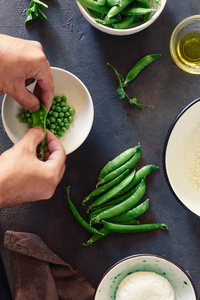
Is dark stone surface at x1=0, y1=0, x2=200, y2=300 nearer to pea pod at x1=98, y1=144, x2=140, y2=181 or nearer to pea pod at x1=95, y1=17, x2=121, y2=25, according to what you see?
pea pod at x1=98, y1=144, x2=140, y2=181

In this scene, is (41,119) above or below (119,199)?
above

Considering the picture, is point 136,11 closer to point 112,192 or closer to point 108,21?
point 108,21

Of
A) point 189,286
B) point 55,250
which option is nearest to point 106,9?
point 55,250

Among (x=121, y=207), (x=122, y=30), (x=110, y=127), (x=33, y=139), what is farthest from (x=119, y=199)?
(x=122, y=30)

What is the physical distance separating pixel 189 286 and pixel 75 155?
0.79m

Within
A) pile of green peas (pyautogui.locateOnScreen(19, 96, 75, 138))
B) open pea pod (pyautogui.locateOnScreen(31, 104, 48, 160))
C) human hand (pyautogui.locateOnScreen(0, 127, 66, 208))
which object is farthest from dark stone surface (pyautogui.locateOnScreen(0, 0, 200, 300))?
human hand (pyautogui.locateOnScreen(0, 127, 66, 208))

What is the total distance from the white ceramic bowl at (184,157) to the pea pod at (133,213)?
16cm

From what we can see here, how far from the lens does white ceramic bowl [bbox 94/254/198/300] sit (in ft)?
6.51

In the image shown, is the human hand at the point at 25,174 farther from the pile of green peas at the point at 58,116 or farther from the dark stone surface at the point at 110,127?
the dark stone surface at the point at 110,127

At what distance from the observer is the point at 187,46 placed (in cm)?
214

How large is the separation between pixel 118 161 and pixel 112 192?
5.8 inches

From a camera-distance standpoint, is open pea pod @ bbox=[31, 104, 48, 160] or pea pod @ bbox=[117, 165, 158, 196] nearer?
open pea pod @ bbox=[31, 104, 48, 160]

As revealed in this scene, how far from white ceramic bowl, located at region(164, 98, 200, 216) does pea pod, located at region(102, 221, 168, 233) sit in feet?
0.59

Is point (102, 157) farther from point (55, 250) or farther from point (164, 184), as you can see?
point (55, 250)
